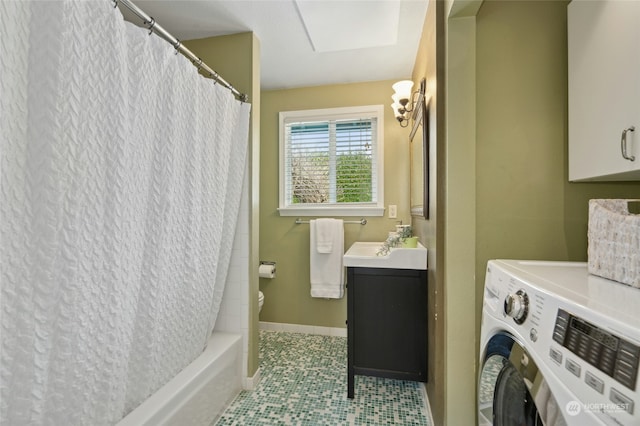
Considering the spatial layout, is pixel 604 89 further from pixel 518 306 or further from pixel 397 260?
pixel 397 260

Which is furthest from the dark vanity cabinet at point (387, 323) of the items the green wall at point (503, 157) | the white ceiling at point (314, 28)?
the white ceiling at point (314, 28)

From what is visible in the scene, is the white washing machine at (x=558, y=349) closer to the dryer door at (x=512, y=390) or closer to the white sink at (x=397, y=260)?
the dryer door at (x=512, y=390)

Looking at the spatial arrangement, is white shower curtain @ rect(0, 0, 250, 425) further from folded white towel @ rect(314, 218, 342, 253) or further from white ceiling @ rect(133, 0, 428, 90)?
folded white towel @ rect(314, 218, 342, 253)

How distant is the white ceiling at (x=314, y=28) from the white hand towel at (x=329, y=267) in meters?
1.26

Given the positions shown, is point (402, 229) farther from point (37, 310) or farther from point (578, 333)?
point (37, 310)

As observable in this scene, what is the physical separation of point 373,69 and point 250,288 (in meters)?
1.89

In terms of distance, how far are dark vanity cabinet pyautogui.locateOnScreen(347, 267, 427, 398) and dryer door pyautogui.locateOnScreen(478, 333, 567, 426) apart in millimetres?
716

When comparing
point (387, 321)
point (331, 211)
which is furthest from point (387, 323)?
point (331, 211)

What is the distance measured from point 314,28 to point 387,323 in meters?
1.81

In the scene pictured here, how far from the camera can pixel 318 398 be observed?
1.73 meters

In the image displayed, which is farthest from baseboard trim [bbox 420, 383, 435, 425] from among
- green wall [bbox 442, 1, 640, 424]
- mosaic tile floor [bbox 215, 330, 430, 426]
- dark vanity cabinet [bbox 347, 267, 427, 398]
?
green wall [bbox 442, 1, 640, 424]

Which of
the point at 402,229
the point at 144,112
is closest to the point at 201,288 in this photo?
the point at 144,112

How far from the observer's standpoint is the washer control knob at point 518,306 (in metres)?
0.70

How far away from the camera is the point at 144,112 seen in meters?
1.11
